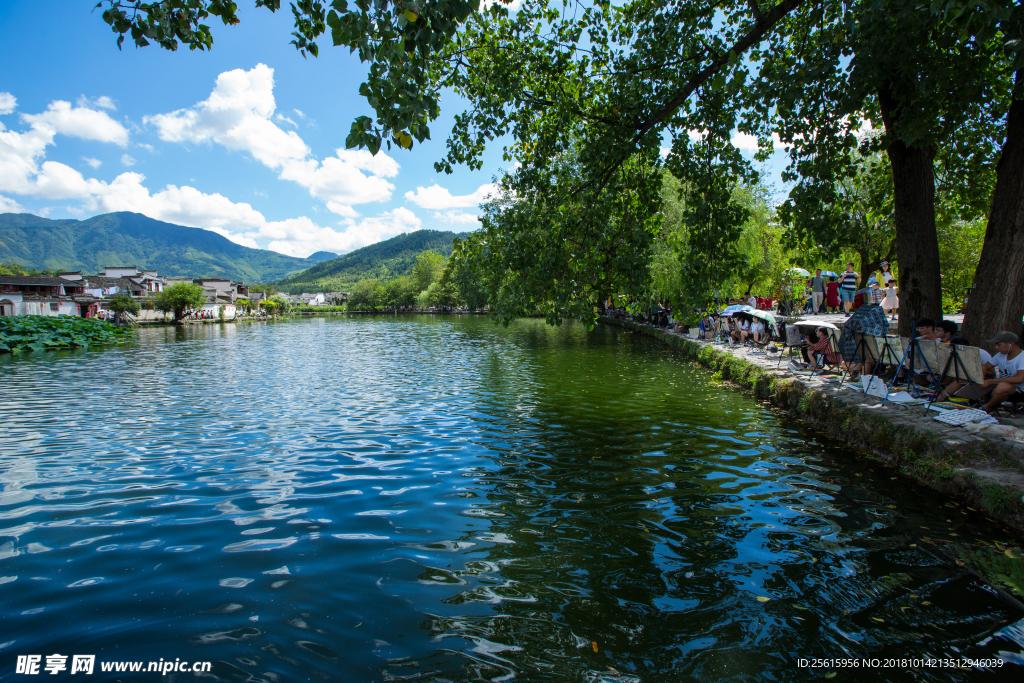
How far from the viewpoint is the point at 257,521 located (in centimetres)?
562

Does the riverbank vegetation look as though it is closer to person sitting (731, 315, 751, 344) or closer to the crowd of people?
the crowd of people

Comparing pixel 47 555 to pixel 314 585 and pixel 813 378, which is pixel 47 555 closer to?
pixel 314 585

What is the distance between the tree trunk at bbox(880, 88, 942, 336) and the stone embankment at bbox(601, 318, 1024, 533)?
7.34ft

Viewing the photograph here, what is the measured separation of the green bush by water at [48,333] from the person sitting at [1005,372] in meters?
43.9

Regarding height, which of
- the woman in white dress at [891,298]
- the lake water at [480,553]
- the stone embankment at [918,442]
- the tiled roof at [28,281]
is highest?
the tiled roof at [28,281]

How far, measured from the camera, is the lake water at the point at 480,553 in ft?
11.3

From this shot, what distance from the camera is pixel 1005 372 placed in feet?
26.1

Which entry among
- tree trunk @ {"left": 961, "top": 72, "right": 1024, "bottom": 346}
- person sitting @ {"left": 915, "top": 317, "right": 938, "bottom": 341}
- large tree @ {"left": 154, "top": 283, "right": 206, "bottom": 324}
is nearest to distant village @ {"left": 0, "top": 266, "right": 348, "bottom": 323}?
large tree @ {"left": 154, "top": 283, "right": 206, "bottom": 324}

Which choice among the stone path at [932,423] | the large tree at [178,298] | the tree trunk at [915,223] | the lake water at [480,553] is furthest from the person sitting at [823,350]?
the large tree at [178,298]

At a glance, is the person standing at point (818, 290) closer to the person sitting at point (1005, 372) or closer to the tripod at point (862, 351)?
the tripod at point (862, 351)

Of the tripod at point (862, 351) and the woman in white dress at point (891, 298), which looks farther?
the woman in white dress at point (891, 298)

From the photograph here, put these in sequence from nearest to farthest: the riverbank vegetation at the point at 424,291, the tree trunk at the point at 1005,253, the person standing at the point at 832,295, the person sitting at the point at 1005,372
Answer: the person sitting at the point at 1005,372 < the tree trunk at the point at 1005,253 < the person standing at the point at 832,295 < the riverbank vegetation at the point at 424,291

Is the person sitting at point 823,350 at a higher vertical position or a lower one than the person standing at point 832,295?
lower

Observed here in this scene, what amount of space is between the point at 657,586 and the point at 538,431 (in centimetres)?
578
